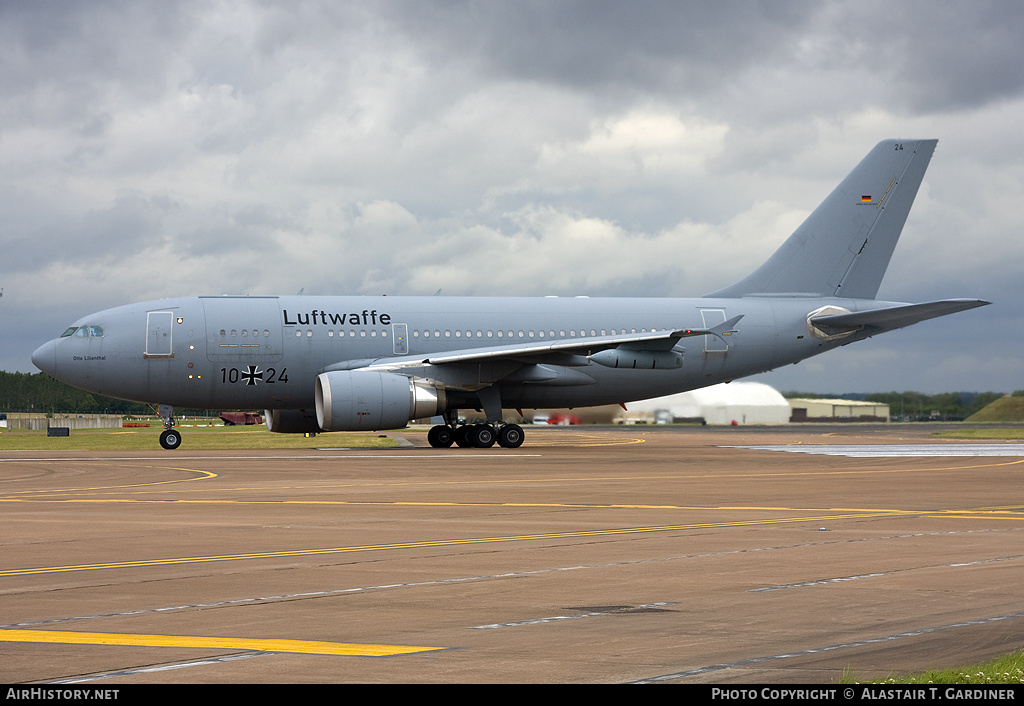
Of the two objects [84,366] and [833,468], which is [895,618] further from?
[84,366]

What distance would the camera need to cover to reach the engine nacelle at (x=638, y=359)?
37.3m

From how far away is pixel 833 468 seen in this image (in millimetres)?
28469

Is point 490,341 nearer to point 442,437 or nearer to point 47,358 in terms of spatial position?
point 442,437

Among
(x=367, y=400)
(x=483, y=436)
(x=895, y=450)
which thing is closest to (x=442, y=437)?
(x=483, y=436)

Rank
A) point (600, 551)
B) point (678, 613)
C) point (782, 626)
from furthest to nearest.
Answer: point (600, 551) → point (678, 613) → point (782, 626)

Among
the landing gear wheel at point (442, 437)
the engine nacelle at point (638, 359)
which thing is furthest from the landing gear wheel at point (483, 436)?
the engine nacelle at point (638, 359)

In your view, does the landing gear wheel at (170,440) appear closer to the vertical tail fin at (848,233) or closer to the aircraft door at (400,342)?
the aircraft door at (400,342)

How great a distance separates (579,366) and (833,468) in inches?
502

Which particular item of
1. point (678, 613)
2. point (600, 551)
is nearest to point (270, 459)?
point (600, 551)

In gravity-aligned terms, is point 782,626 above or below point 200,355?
below

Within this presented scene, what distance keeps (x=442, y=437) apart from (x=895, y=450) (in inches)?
578

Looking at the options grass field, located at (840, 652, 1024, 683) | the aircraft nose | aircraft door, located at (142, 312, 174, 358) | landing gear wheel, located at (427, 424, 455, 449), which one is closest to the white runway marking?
landing gear wheel, located at (427, 424, 455, 449)

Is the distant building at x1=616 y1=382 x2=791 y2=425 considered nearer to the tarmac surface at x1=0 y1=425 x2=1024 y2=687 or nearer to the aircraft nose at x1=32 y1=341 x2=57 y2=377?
the aircraft nose at x1=32 y1=341 x2=57 y2=377

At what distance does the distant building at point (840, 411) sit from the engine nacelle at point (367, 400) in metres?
62.2
